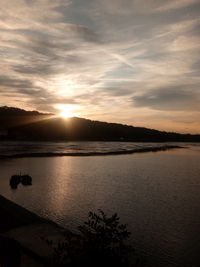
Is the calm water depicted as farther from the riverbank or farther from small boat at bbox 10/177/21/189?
the riverbank

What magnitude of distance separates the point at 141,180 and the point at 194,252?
2207cm

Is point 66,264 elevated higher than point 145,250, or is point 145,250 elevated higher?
point 66,264

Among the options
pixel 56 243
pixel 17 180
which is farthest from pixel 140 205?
pixel 17 180

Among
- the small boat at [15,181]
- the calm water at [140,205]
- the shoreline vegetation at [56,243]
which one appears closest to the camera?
the shoreline vegetation at [56,243]

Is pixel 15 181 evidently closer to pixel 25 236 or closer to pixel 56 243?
pixel 25 236

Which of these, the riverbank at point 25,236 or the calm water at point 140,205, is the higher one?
the riverbank at point 25,236

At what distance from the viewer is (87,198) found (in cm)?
2525

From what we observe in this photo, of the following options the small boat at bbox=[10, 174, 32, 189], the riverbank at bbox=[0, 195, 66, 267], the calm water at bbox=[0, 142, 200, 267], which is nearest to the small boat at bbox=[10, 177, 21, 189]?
the small boat at bbox=[10, 174, 32, 189]

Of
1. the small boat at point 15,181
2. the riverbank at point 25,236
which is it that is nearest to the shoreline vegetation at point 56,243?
the riverbank at point 25,236

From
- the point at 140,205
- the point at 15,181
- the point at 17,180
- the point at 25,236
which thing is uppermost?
the point at 17,180

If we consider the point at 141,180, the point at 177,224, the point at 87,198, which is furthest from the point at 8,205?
the point at 141,180

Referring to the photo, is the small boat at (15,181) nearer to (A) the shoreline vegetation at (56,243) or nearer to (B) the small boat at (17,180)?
(B) the small boat at (17,180)

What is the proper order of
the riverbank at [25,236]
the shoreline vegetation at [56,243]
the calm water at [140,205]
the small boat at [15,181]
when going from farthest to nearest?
the small boat at [15,181], the calm water at [140,205], the shoreline vegetation at [56,243], the riverbank at [25,236]

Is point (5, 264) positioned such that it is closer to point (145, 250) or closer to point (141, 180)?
point (145, 250)
